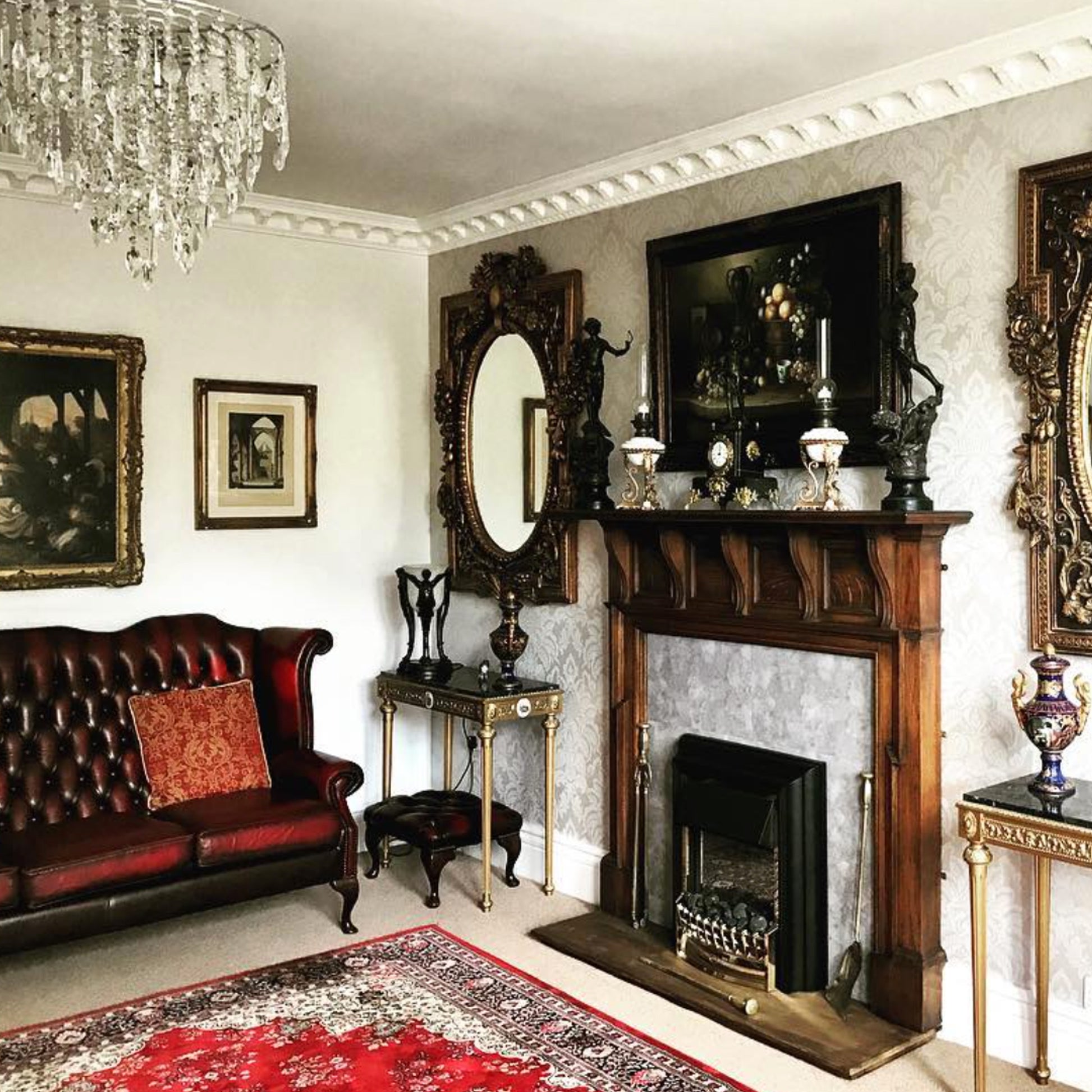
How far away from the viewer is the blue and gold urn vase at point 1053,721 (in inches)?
121

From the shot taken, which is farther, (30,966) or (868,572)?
(30,966)

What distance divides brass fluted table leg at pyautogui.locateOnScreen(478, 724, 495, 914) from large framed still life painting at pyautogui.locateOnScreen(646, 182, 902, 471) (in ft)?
4.00

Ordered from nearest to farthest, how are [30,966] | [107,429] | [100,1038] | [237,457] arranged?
[100,1038] < [30,966] < [107,429] < [237,457]

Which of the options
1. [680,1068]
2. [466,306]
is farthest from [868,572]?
[466,306]

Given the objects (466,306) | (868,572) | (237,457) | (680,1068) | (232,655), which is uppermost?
(466,306)

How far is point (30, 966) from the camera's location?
13.3ft

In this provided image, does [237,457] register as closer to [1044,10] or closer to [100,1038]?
[100,1038]

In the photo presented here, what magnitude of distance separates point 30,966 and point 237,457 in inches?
84.1

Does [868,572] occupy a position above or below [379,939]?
above

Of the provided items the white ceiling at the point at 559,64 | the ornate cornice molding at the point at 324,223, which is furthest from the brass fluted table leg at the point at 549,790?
the ornate cornice molding at the point at 324,223

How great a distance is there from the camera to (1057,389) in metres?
3.26

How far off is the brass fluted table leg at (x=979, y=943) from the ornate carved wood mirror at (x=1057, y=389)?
0.64 meters

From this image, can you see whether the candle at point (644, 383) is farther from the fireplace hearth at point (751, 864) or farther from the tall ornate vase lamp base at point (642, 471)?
the fireplace hearth at point (751, 864)

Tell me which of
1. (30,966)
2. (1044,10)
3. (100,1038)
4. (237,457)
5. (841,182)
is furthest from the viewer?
(237,457)
